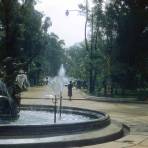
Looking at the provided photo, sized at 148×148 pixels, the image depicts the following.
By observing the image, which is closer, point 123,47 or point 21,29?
point 123,47

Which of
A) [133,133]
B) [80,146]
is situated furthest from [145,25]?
[80,146]

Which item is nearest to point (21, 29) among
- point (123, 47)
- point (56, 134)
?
point (123, 47)

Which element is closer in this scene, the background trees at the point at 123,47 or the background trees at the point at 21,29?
the background trees at the point at 123,47

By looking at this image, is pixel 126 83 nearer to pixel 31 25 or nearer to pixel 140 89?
pixel 140 89

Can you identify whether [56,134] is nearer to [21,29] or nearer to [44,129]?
[44,129]

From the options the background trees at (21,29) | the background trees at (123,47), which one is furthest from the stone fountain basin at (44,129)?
the background trees at (123,47)

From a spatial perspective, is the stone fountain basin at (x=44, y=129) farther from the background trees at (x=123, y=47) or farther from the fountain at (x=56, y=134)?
the background trees at (x=123, y=47)

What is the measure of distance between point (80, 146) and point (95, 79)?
125ft

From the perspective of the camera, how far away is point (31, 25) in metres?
63.8

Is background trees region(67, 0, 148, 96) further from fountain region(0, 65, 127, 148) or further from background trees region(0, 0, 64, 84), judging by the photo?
fountain region(0, 65, 127, 148)

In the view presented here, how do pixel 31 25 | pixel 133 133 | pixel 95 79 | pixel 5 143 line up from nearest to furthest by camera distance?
pixel 5 143 < pixel 133 133 < pixel 95 79 < pixel 31 25

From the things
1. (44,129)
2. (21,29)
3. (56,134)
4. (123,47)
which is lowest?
(56,134)

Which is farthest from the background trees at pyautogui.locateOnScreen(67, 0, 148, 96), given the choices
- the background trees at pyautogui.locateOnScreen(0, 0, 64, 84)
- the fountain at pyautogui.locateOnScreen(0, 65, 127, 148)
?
the fountain at pyautogui.locateOnScreen(0, 65, 127, 148)

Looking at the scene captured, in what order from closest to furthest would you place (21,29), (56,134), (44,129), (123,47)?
1. (44,129)
2. (56,134)
3. (123,47)
4. (21,29)
